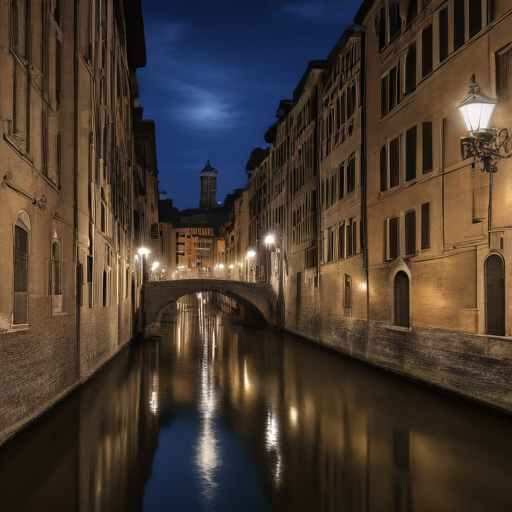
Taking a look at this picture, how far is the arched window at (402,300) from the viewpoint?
64.5 feet

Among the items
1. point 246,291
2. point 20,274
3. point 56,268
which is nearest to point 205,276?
point 246,291

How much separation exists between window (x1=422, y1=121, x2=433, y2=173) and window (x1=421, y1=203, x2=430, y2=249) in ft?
3.36

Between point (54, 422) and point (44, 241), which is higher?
point (44, 241)

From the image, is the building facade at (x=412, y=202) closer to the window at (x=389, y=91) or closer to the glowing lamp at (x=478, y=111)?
the window at (x=389, y=91)

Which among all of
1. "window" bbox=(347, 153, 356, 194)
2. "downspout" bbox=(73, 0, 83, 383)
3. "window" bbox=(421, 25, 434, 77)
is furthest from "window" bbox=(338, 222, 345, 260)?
"downspout" bbox=(73, 0, 83, 383)

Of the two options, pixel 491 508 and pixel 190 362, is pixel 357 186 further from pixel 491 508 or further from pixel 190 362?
pixel 491 508

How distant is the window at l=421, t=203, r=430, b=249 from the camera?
58.4ft

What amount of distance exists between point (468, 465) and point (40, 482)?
5.87 meters

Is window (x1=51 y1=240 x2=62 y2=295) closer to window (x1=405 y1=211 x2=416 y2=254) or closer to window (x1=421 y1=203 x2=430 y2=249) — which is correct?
window (x1=421 y1=203 x2=430 y2=249)

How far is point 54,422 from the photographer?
12.2m

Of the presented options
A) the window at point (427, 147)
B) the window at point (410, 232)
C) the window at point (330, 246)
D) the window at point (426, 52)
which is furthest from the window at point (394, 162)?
the window at point (330, 246)

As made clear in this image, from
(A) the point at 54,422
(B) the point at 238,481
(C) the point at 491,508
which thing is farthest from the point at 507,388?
(A) the point at 54,422

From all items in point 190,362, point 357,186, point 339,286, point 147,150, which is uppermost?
point 147,150

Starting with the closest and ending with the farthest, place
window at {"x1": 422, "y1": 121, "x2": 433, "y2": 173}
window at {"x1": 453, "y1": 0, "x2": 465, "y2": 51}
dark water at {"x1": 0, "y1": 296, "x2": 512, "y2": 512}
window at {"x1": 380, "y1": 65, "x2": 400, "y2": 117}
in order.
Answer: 1. dark water at {"x1": 0, "y1": 296, "x2": 512, "y2": 512}
2. window at {"x1": 453, "y1": 0, "x2": 465, "y2": 51}
3. window at {"x1": 422, "y1": 121, "x2": 433, "y2": 173}
4. window at {"x1": 380, "y1": 65, "x2": 400, "y2": 117}
